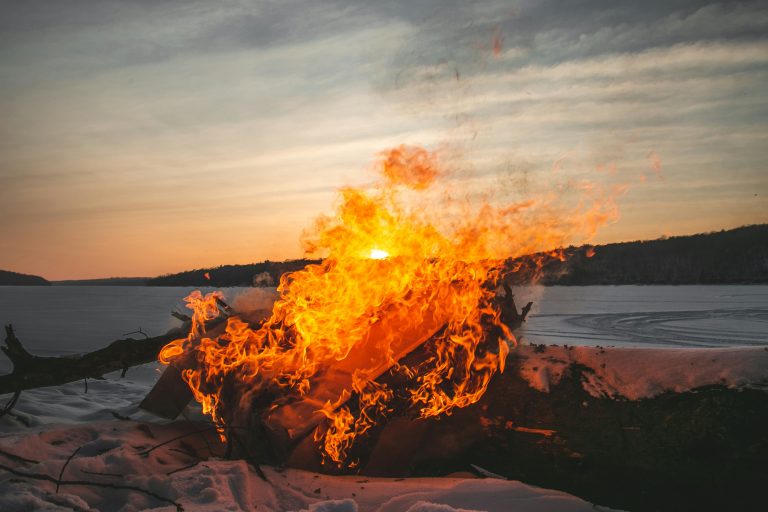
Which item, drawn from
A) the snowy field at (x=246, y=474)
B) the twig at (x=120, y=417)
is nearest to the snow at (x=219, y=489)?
the snowy field at (x=246, y=474)

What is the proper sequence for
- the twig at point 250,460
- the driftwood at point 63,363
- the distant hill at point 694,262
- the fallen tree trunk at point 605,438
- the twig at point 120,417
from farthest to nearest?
the distant hill at point 694,262 < the twig at point 120,417 < the driftwood at point 63,363 < the twig at point 250,460 < the fallen tree trunk at point 605,438

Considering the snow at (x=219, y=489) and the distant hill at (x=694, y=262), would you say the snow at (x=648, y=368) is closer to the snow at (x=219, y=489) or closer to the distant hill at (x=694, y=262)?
the snow at (x=219, y=489)

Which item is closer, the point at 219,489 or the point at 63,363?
the point at 219,489

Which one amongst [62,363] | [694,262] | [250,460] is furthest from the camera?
[694,262]

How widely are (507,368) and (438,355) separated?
77 cm

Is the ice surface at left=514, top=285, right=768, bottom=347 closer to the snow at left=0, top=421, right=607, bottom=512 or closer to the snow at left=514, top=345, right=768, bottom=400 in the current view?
the snow at left=514, top=345, right=768, bottom=400

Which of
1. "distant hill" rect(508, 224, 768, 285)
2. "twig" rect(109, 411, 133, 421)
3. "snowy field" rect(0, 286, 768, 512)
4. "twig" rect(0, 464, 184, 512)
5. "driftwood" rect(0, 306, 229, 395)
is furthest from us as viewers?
"distant hill" rect(508, 224, 768, 285)

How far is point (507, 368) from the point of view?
5.89m

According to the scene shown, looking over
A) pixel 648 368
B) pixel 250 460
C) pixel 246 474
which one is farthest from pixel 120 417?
pixel 648 368

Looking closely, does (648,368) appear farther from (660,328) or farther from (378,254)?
(660,328)

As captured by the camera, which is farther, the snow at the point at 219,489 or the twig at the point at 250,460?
the twig at the point at 250,460

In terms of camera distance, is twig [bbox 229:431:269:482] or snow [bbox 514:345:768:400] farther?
twig [bbox 229:431:269:482]

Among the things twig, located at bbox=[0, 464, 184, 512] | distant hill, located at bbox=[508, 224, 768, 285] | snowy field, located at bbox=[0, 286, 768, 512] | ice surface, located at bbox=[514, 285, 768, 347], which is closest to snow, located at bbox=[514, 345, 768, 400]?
snowy field, located at bbox=[0, 286, 768, 512]

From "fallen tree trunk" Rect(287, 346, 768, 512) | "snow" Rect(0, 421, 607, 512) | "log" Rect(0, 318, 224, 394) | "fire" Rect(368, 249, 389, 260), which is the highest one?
"fire" Rect(368, 249, 389, 260)
